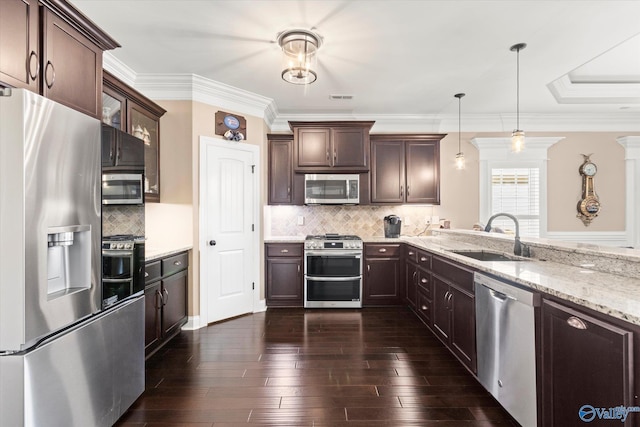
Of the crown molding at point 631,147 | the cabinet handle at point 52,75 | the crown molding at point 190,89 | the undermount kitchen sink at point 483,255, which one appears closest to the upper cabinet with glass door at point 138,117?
the crown molding at point 190,89

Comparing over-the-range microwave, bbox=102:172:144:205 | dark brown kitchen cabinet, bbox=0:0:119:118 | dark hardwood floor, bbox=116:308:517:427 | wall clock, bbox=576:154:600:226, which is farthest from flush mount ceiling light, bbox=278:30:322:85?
wall clock, bbox=576:154:600:226

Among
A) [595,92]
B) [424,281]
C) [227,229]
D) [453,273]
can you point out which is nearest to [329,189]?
[227,229]

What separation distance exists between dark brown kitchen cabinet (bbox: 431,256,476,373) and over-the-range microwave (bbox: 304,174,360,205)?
1714mm

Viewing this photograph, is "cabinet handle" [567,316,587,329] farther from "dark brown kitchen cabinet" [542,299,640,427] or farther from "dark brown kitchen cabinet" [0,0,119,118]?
"dark brown kitchen cabinet" [0,0,119,118]

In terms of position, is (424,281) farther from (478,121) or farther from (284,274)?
(478,121)

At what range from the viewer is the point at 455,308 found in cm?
250

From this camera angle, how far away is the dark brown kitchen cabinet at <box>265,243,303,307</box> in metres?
4.06

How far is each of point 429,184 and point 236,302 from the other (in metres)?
3.20

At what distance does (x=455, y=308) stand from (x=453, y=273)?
0.29m

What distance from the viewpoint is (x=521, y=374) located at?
5.45ft

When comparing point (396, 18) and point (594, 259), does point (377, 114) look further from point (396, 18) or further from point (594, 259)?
point (594, 259)

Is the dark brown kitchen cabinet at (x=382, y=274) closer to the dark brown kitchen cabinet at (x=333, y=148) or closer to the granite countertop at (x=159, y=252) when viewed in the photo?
the dark brown kitchen cabinet at (x=333, y=148)

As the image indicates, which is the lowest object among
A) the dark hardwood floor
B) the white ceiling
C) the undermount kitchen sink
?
the dark hardwood floor

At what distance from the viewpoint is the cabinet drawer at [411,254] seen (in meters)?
3.64
